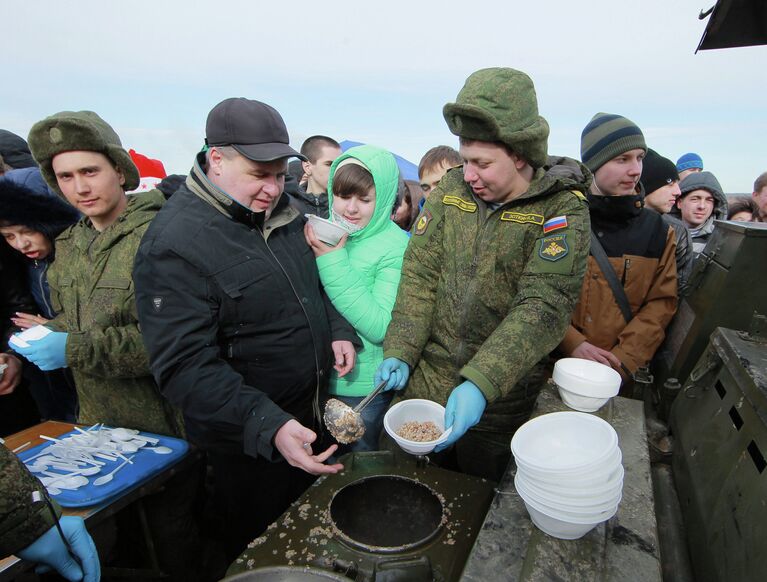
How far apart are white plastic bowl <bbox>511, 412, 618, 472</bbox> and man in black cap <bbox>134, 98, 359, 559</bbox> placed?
28.1 inches

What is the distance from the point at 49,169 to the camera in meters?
2.37

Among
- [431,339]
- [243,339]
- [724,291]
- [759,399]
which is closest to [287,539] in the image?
[243,339]

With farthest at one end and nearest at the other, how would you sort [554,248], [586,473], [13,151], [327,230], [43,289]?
[13,151] → [43,289] → [327,230] → [554,248] → [586,473]

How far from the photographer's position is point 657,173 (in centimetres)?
337

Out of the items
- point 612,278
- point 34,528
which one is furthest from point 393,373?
point 612,278

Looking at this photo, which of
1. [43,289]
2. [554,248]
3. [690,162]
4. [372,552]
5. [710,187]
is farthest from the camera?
[690,162]

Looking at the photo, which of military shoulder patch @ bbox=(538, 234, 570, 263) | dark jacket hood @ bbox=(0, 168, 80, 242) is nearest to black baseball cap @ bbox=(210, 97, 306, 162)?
military shoulder patch @ bbox=(538, 234, 570, 263)

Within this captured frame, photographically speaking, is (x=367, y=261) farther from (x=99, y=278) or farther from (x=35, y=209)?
(x=35, y=209)

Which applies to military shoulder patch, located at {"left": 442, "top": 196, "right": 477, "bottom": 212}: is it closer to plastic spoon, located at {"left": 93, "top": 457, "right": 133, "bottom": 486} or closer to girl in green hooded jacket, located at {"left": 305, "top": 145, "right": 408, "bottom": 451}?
girl in green hooded jacket, located at {"left": 305, "top": 145, "right": 408, "bottom": 451}

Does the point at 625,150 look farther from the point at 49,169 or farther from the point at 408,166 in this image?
the point at 408,166

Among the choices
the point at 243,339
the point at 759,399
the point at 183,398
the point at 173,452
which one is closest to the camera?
the point at 759,399

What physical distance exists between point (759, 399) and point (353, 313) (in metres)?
1.62

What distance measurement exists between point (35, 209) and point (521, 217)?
8.92 feet

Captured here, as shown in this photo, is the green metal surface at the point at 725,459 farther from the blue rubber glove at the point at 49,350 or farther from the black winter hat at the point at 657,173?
the blue rubber glove at the point at 49,350
